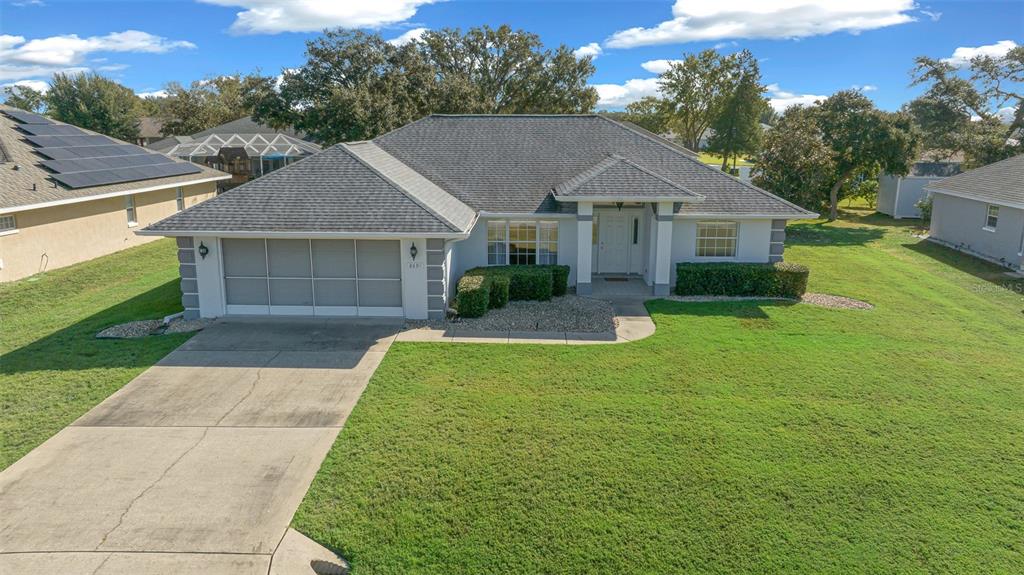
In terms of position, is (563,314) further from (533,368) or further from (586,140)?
(586,140)

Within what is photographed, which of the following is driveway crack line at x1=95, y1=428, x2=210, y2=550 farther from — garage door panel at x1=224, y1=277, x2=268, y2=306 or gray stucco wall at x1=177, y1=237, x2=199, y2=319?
gray stucco wall at x1=177, y1=237, x2=199, y2=319

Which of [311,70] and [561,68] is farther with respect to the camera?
[561,68]

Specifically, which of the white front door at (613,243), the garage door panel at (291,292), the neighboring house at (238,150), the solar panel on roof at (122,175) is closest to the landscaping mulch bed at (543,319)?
the garage door panel at (291,292)

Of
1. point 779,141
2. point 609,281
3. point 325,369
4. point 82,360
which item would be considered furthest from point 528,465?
point 779,141

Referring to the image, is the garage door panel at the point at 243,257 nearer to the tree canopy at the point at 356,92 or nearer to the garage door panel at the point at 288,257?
the garage door panel at the point at 288,257

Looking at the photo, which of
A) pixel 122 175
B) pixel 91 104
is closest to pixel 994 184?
pixel 122 175

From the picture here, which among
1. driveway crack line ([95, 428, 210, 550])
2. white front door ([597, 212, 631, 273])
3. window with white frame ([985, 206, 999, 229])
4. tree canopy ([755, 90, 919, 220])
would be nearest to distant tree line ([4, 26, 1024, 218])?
tree canopy ([755, 90, 919, 220])
